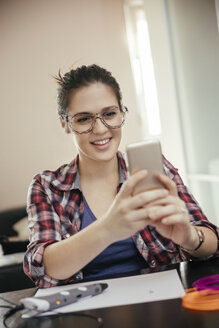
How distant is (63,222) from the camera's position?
54.4 inches

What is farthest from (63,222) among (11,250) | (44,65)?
(44,65)

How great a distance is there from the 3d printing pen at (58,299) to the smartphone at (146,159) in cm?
26

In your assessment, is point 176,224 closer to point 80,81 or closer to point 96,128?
point 96,128

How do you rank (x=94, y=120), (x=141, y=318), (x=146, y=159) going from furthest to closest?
(x=94, y=120), (x=146, y=159), (x=141, y=318)

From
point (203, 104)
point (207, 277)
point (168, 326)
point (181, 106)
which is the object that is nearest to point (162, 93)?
point (181, 106)

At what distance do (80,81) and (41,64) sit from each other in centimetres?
333

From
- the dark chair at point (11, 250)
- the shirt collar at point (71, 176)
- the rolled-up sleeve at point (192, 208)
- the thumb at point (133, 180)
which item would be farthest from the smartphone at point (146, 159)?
the dark chair at point (11, 250)

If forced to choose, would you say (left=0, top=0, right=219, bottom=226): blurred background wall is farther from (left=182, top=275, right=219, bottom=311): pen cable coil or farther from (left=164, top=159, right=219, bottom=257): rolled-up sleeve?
(left=182, top=275, right=219, bottom=311): pen cable coil

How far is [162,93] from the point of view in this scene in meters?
3.42

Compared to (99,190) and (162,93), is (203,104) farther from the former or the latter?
(99,190)

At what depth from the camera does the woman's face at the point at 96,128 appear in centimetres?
139

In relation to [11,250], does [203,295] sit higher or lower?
higher

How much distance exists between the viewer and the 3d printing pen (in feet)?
3.11

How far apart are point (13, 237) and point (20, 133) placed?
1.42 meters
